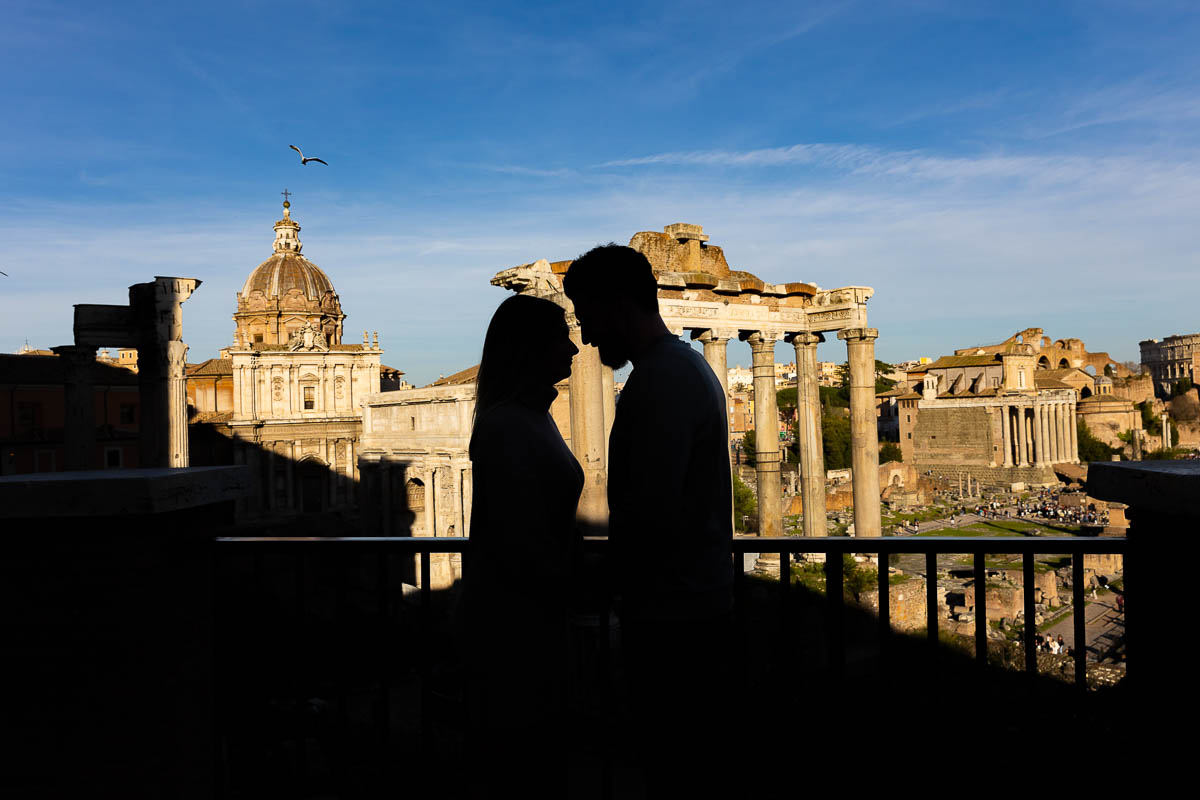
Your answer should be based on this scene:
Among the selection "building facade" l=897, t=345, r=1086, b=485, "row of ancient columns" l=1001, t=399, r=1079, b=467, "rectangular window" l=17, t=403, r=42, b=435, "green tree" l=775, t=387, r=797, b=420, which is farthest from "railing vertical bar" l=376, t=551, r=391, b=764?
"green tree" l=775, t=387, r=797, b=420

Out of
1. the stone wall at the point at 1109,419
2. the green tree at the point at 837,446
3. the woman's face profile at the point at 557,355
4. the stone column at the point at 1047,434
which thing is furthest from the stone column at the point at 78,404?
the stone wall at the point at 1109,419

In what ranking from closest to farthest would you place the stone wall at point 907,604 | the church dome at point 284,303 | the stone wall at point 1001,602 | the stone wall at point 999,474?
the stone wall at point 907,604, the stone wall at point 1001,602, the church dome at point 284,303, the stone wall at point 999,474

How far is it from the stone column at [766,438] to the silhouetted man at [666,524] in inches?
507

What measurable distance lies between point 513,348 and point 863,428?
46.1 ft

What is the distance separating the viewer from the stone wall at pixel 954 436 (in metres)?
71.1

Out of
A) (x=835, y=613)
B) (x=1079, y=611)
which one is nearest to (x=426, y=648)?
(x=835, y=613)

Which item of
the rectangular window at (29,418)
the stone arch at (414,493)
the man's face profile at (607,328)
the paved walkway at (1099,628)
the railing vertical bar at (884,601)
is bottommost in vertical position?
the paved walkway at (1099,628)

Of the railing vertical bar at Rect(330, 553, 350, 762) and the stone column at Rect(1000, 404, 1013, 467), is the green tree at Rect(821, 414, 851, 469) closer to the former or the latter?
the stone column at Rect(1000, 404, 1013, 467)

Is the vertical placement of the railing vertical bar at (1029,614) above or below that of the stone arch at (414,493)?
above

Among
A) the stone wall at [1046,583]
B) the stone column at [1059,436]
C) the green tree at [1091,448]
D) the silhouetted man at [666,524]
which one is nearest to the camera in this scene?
the silhouetted man at [666,524]

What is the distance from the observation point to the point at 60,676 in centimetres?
284

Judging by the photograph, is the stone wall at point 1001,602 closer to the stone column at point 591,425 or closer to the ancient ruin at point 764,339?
the ancient ruin at point 764,339

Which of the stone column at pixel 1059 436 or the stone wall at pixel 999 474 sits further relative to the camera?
the stone column at pixel 1059 436

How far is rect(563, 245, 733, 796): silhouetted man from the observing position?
2186mm
